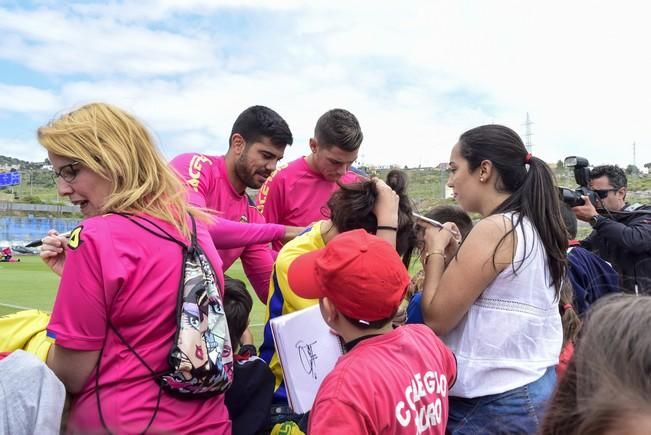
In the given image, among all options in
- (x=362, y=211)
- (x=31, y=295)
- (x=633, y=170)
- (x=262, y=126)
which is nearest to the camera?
(x=362, y=211)

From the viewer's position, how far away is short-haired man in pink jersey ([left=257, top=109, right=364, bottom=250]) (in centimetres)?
386

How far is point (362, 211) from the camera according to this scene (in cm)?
259

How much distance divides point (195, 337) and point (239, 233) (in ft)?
3.99

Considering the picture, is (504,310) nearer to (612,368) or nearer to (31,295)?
(612,368)

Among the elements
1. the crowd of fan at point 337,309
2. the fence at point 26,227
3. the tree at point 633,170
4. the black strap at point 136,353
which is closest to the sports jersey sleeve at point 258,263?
the crowd of fan at point 337,309

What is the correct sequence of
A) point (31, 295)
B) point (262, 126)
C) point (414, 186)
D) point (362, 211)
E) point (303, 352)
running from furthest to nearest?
point (414, 186) → point (31, 295) → point (262, 126) → point (362, 211) → point (303, 352)

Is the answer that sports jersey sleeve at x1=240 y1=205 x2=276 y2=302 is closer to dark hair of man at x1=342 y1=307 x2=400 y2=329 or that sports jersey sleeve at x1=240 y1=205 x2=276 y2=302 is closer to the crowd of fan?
the crowd of fan

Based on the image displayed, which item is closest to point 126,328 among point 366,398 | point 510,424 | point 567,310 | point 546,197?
point 366,398

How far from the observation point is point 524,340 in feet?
7.86

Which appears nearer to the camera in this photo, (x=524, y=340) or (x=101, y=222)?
(x=101, y=222)

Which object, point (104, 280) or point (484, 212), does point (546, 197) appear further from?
point (104, 280)

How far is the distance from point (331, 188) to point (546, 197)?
185 cm

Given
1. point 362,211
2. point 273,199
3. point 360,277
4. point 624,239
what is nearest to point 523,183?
point 362,211
